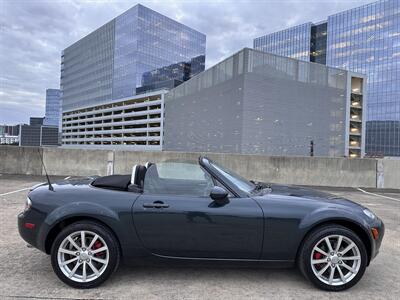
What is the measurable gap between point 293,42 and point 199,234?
407ft

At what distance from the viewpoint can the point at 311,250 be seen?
3.28 meters

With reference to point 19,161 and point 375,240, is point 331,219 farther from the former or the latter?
point 19,161

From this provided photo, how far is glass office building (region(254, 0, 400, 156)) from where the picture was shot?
9562 centimetres

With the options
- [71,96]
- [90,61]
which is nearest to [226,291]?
[90,61]

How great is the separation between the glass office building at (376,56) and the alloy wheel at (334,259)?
4182 inches

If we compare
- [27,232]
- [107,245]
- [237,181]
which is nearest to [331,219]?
[237,181]

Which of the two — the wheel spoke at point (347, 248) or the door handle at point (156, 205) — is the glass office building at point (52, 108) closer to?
the door handle at point (156, 205)

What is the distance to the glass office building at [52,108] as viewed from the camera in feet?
620

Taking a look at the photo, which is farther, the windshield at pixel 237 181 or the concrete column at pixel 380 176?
the concrete column at pixel 380 176

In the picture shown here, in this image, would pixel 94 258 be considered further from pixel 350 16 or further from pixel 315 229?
pixel 350 16

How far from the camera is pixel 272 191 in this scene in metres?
3.78

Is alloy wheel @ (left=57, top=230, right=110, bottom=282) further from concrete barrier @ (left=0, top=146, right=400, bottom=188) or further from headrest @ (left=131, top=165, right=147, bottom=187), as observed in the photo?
concrete barrier @ (left=0, top=146, right=400, bottom=188)

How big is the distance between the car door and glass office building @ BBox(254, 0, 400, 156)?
10675cm

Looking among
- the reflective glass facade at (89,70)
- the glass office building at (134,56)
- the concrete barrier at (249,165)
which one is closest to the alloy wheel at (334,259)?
the concrete barrier at (249,165)
